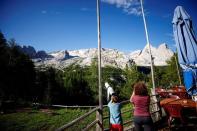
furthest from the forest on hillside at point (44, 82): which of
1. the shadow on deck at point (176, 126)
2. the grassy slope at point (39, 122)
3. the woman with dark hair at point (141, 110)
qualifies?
the woman with dark hair at point (141, 110)

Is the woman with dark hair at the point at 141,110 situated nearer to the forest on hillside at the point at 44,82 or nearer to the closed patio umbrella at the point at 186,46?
the closed patio umbrella at the point at 186,46

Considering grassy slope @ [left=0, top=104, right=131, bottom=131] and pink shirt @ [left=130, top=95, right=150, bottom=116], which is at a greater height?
pink shirt @ [left=130, top=95, right=150, bottom=116]

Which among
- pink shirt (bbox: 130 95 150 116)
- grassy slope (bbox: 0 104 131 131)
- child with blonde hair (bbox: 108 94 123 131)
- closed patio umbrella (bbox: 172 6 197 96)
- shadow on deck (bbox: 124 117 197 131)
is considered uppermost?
closed patio umbrella (bbox: 172 6 197 96)

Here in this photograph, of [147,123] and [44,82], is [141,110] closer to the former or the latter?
[147,123]

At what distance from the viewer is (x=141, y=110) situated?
4.61m

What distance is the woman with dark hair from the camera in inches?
178

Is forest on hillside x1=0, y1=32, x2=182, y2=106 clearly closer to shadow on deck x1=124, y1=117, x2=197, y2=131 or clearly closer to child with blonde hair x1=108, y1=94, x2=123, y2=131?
shadow on deck x1=124, y1=117, x2=197, y2=131

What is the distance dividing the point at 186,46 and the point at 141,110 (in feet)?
13.7

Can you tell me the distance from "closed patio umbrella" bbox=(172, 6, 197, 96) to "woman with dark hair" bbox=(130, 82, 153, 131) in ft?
10.9

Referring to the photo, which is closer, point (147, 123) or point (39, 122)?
point (147, 123)

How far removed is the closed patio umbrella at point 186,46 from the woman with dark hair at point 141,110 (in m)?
3.31

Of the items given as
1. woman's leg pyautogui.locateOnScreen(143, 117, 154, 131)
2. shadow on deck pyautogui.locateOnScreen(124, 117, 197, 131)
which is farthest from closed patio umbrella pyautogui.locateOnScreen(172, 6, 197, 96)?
woman's leg pyautogui.locateOnScreen(143, 117, 154, 131)

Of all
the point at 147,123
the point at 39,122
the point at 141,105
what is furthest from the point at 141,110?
the point at 39,122

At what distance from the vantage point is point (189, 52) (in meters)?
7.40
